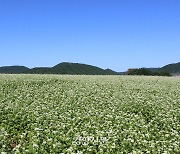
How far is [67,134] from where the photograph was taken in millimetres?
14305

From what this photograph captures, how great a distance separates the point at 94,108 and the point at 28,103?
478cm

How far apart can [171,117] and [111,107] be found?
148 inches

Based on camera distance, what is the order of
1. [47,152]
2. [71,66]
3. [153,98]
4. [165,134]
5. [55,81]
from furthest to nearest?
[71,66] < [55,81] < [153,98] < [165,134] < [47,152]

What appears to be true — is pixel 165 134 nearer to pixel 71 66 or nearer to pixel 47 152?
pixel 47 152

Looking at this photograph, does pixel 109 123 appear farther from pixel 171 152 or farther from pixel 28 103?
pixel 28 103

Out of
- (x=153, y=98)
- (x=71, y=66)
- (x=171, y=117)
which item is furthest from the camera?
(x=71, y=66)

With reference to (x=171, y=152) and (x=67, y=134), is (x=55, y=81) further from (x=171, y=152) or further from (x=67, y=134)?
(x=171, y=152)

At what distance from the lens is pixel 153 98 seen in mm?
26391

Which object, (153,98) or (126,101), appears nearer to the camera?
(126,101)

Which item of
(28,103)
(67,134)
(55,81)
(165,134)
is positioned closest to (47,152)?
(67,134)

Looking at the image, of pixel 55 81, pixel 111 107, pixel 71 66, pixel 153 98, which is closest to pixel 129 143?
pixel 111 107

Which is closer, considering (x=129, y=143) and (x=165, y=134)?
(x=129, y=143)

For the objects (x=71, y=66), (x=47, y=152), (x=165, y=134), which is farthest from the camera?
(x=71, y=66)

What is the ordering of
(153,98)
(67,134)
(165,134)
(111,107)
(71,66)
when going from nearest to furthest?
(67,134) → (165,134) → (111,107) → (153,98) → (71,66)
